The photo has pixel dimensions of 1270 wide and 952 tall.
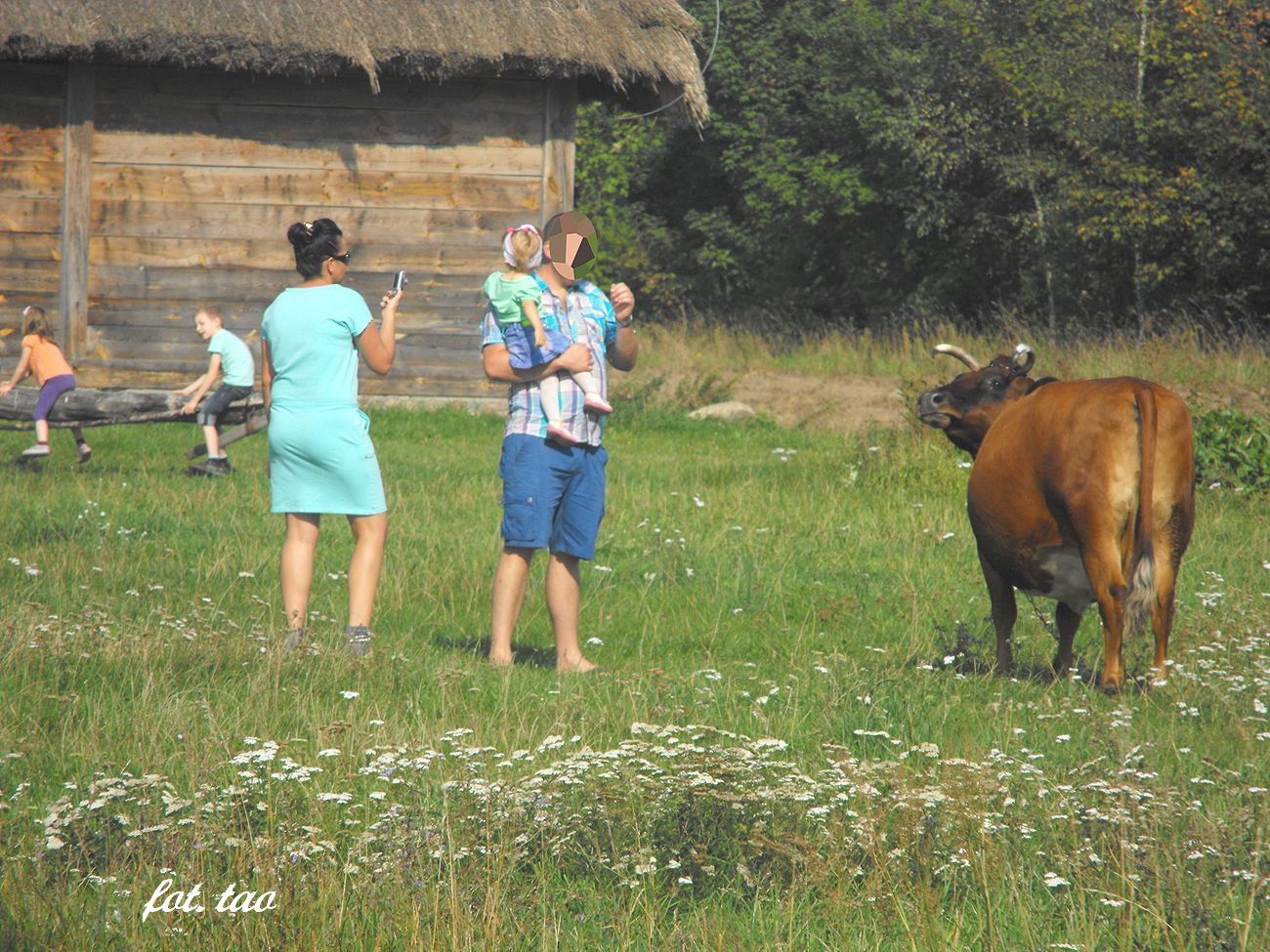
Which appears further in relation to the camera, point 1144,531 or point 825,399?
point 825,399

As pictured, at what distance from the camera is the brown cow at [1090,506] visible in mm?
5414

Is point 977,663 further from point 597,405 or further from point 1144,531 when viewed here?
point 597,405

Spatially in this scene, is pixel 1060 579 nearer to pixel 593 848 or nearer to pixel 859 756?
pixel 859 756

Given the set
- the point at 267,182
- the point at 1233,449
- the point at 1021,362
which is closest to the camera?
the point at 1021,362

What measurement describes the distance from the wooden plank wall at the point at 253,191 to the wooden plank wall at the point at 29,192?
2 centimetres

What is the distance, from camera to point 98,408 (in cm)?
1145

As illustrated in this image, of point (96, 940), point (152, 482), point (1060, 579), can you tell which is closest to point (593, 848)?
point (96, 940)

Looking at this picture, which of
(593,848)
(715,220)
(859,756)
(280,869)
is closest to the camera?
(280,869)

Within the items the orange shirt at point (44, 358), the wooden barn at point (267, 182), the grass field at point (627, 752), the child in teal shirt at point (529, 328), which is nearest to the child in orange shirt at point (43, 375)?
Result: the orange shirt at point (44, 358)

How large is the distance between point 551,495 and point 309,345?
122cm

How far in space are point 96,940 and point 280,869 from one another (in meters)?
0.44

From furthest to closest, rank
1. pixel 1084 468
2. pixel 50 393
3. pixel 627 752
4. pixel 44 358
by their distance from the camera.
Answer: pixel 44 358
pixel 50 393
pixel 1084 468
pixel 627 752

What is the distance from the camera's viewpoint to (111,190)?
14.8m

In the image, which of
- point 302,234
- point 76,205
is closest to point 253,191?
point 76,205
